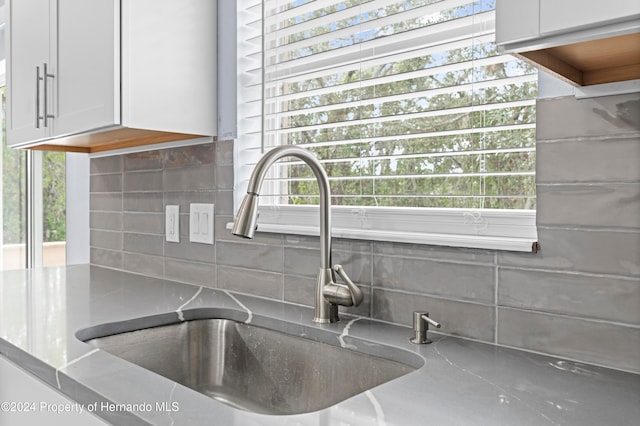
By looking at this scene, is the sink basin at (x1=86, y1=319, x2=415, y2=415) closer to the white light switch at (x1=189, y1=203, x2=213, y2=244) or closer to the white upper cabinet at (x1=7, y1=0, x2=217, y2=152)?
the white light switch at (x1=189, y1=203, x2=213, y2=244)

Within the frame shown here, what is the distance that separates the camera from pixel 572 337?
97 centimetres

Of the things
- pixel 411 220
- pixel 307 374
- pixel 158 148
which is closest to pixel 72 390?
pixel 307 374

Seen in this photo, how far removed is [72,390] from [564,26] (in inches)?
34.4

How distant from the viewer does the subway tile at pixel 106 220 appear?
7.21 ft

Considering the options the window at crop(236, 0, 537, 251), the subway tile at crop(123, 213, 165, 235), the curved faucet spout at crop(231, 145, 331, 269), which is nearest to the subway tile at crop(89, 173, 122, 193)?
the subway tile at crop(123, 213, 165, 235)

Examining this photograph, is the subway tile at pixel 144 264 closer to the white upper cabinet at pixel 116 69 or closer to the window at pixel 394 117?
the white upper cabinet at pixel 116 69

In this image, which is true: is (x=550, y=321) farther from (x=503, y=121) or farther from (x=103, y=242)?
(x=103, y=242)

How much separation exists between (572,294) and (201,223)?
3.82 feet

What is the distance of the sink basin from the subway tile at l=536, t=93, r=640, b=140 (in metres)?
0.51

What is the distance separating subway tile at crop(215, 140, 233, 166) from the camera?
1.67 metres

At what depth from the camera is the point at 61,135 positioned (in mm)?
1722

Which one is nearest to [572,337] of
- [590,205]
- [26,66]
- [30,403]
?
[590,205]

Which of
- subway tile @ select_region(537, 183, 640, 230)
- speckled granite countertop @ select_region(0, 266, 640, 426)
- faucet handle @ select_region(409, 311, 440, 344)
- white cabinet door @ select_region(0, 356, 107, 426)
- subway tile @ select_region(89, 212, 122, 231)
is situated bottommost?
white cabinet door @ select_region(0, 356, 107, 426)

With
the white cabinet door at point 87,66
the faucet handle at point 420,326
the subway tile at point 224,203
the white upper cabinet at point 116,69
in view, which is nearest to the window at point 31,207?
the white upper cabinet at point 116,69
